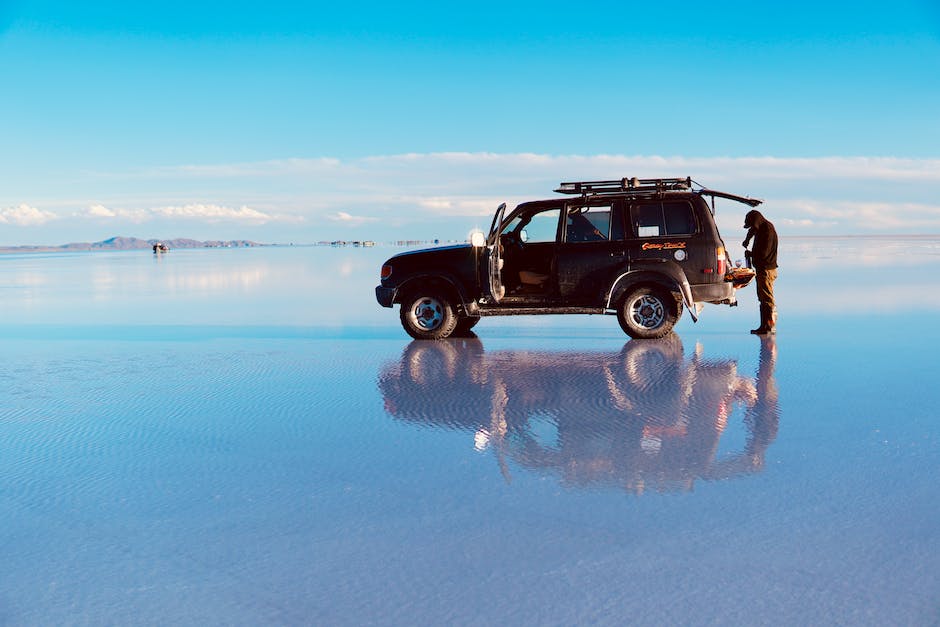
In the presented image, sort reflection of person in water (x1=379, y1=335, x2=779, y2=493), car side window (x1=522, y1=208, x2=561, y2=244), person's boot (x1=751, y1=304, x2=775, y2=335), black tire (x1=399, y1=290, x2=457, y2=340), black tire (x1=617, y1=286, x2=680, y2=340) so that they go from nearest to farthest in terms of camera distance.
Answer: reflection of person in water (x1=379, y1=335, x2=779, y2=493), black tire (x1=617, y1=286, x2=680, y2=340), car side window (x1=522, y1=208, x2=561, y2=244), person's boot (x1=751, y1=304, x2=775, y2=335), black tire (x1=399, y1=290, x2=457, y2=340)

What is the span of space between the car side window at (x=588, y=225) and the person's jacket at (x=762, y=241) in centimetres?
238

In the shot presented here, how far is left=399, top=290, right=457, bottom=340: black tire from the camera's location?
12.2 meters

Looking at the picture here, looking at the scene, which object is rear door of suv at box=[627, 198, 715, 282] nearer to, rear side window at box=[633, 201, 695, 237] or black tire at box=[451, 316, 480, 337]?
rear side window at box=[633, 201, 695, 237]

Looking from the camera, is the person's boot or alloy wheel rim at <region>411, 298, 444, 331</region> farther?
alloy wheel rim at <region>411, 298, 444, 331</region>

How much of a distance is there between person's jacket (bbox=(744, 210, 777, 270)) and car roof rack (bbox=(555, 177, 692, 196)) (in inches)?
59.2

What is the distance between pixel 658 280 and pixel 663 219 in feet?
2.95

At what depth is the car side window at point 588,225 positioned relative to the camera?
11727 mm

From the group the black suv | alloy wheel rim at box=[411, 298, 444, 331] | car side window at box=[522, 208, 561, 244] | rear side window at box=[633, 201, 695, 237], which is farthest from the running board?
rear side window at box=[633, 201, 695, 237]

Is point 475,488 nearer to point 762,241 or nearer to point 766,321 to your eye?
point 766,321

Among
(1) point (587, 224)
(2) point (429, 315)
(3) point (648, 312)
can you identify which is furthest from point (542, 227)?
(2) point (429, 315)

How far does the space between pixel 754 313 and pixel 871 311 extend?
2029 mm

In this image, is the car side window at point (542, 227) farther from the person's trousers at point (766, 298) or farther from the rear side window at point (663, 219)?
the person's trousers at point (766, 298)

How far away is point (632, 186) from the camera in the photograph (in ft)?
38.1

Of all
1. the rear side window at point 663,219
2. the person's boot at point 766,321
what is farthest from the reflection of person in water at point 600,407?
the rear side window at point 663,219
